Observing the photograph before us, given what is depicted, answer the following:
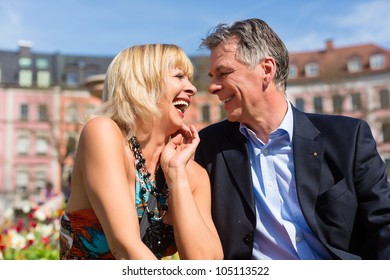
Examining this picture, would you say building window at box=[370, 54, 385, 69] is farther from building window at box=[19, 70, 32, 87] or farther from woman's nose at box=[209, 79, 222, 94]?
woman's nose at box=[209, 79, 222, 94]

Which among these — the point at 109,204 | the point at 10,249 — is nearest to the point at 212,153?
the point at 109,204

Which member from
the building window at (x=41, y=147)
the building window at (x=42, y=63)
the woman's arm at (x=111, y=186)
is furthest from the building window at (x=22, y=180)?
the woman's arm at (x=111, y=186)

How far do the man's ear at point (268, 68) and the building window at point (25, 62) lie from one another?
147 feet

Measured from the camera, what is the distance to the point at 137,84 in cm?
269

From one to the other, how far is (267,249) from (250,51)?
1191 mm

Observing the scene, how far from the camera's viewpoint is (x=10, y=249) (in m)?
4.93

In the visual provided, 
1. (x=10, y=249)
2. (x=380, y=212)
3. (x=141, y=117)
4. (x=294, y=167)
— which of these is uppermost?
(x=141, y=117)

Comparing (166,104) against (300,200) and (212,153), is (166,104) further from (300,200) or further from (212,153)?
(300,200)

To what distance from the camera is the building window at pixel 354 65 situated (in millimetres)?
42969

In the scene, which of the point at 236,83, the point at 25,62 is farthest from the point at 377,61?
the point at 236,83

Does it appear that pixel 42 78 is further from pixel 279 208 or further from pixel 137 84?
pixel 279 208

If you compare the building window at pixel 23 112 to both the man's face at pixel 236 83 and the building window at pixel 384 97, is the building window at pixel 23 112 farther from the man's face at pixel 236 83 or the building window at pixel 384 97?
the man's face at pixel 236 83

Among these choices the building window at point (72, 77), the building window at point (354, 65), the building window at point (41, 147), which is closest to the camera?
the building window at point (41, 147)

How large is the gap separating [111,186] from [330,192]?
1196 mm
